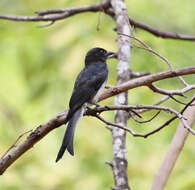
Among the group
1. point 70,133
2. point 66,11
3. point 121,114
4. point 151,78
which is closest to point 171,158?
point 121,114

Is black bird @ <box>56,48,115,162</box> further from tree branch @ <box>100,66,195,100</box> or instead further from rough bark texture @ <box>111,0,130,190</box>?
tree branch @ <box>100,66,195,100</box>

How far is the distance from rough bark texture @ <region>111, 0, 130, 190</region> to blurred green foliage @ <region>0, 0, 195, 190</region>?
24.9 inches

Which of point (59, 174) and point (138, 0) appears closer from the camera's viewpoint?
point (59, 174)

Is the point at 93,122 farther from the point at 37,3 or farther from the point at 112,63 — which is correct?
the point at 37,3

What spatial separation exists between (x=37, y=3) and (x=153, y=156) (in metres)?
3.73

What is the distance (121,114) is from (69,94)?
74.0 inches

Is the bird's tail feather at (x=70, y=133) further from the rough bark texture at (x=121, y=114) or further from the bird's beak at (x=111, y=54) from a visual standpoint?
the bird's beak at (x=111, y=54)

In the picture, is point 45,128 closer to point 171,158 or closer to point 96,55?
point 171,158

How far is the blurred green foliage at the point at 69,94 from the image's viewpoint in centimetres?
557

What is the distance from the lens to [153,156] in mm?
5602

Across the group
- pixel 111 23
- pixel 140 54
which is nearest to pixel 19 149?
pixel 140 54

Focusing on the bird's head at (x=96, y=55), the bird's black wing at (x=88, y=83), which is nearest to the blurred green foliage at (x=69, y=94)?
the bird's head at (x=96, y=55)

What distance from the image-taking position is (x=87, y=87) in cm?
486

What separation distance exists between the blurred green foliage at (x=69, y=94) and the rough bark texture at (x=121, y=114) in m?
0.63
